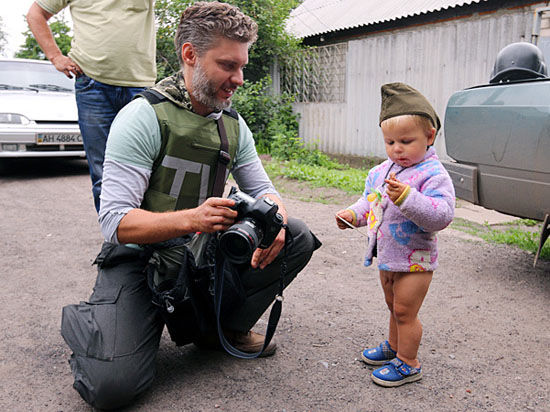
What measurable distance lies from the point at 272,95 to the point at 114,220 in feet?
31.4

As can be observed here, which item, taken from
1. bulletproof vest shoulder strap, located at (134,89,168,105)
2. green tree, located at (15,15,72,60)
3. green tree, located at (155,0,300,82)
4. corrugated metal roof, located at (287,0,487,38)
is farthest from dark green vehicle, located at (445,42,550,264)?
green tree, located at (15,15,72,60)

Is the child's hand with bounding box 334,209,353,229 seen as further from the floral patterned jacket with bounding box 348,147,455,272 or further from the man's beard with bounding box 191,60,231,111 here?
the man's beard with bounding box 191,60,231,111

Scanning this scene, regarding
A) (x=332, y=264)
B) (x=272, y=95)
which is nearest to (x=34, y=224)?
(x=332, y=264)

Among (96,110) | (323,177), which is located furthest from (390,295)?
(323,177)

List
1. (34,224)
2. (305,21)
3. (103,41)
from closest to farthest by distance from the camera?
(103,41) → (34,224) → (305,21)

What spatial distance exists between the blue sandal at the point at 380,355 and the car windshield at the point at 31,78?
730 centimetres

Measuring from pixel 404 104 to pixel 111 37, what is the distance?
80.6 inches

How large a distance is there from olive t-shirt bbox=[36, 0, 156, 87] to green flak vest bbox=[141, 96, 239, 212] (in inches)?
44.8

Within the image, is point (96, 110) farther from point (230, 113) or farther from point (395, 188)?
point (395, 188)

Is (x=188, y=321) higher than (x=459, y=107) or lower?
lower

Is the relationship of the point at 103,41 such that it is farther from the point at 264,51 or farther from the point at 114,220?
the point at 264,51

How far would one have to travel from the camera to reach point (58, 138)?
7.59m

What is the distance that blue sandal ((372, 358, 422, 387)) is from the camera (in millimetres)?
2375

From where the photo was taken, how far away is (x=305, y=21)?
40.3 feet
